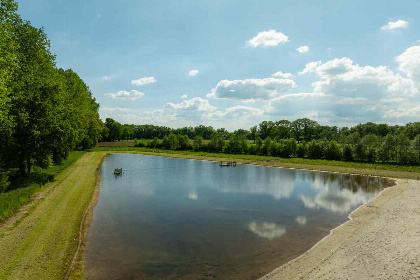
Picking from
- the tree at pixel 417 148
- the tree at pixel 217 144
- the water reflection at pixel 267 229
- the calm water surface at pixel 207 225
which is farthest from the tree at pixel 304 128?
the water reflection at pixel 267 229

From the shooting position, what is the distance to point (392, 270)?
50.0 ft

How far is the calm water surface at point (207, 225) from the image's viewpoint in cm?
1633

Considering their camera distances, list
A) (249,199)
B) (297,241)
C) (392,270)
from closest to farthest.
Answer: (392,270), (297,241), (249,199)

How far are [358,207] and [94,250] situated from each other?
28965 mm

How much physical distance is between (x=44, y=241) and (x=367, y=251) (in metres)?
22.1

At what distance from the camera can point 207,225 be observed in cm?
2380

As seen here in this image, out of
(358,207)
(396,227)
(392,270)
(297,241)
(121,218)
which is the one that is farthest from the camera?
(358,207)

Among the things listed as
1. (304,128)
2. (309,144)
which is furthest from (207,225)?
(304,128)

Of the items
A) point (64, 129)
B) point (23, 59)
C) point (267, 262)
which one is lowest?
point (267, 262)

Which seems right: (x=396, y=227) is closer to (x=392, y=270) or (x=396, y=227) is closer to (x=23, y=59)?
(x=392, y=270)

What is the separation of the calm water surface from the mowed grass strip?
1.50 meters

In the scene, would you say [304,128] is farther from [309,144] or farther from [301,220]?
[301,220]

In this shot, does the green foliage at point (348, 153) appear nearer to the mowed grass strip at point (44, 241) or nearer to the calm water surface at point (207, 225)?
the calm water surface at point (207, 225)

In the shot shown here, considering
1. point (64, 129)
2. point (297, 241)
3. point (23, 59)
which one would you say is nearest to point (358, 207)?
point (297, 241)
